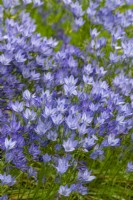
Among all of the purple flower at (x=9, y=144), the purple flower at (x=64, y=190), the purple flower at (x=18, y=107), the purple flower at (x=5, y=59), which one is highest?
the purple flower at (x=5, y=59)

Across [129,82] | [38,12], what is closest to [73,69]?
[129,82]

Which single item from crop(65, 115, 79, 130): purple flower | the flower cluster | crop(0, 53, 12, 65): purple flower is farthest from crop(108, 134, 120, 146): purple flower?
crop(0, 53, 12, 65): purple flower

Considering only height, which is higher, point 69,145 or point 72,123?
point 72,123

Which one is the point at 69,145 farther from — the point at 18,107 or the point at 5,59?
the point at 5,59

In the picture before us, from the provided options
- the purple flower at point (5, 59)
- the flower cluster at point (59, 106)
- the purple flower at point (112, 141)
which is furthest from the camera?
the purple flower at point (5, 59)

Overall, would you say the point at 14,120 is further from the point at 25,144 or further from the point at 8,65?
the point at 8,65

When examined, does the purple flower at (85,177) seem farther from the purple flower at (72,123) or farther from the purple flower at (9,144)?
the purple flower at (9,144)

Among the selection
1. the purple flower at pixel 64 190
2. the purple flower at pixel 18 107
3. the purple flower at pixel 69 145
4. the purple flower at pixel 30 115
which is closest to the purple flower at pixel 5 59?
the purple flower at pixel 18 107

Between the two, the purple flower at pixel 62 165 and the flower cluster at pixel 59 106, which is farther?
the flower cluster at pixel 59 106

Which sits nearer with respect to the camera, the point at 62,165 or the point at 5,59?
the point at 62,165

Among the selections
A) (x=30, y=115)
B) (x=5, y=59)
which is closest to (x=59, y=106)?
(x=30, y=115)
